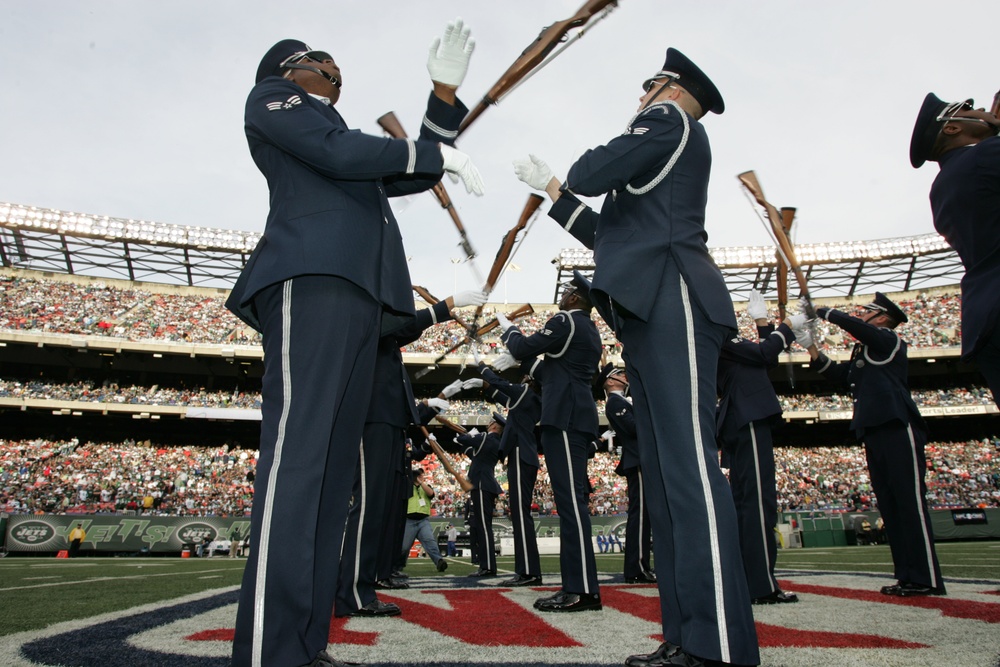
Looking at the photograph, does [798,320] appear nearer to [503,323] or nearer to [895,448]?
[895,448]

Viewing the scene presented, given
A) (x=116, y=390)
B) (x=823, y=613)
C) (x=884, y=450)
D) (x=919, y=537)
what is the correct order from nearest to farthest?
1. (x=823, y=613)
2. (x=919, y=537)
3. (x=884, y=450)
4. (x=116, y=390)

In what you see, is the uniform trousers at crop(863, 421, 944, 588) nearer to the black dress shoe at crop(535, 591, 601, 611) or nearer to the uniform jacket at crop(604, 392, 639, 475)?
the uniform jacket at crop(604, 392, 639, 475)

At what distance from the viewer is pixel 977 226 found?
300 centimetres

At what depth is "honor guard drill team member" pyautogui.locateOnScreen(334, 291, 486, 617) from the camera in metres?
A: 4.37

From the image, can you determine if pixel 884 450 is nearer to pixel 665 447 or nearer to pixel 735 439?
pixel 735 439

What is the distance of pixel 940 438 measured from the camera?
35656mm

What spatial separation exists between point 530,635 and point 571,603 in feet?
4.21

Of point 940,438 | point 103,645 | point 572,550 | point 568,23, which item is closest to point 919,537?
point 572,550

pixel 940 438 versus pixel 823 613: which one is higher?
pixel 940 438

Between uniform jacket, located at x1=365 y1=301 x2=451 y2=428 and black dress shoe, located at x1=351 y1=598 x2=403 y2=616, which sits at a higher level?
uniform jacket, located at x1=365 y1=301 x2=451 y2=428

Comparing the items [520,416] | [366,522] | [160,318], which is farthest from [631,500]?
[160,318]

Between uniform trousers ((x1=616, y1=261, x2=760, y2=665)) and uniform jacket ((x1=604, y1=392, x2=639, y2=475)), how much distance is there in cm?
388

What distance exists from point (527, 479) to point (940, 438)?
37.4 metres

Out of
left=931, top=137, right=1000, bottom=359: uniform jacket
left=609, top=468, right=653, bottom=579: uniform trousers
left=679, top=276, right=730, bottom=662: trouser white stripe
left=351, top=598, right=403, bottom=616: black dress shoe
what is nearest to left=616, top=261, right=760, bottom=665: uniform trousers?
left=679, top=276, right=730, bottom=662: trouser white stripe
